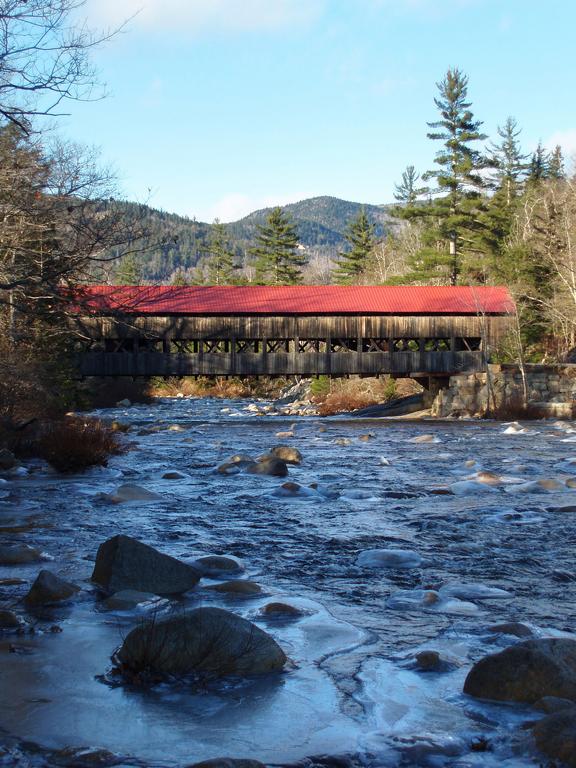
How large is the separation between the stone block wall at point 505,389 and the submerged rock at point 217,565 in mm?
18220

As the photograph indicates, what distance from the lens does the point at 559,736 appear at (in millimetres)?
2730

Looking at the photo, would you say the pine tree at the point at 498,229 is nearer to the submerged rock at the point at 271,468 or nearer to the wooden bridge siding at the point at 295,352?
the wooden bridge siding at the point at 295,352


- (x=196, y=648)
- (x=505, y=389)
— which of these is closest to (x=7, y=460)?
(x=196, y=648)

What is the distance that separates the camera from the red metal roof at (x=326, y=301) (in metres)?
23.8

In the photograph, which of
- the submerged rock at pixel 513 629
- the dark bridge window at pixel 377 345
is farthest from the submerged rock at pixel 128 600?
the dark bridge window at pixel 377 345

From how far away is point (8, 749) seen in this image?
273 cm

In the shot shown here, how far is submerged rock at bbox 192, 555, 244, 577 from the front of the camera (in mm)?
5363

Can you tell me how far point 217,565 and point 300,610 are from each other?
1.12m

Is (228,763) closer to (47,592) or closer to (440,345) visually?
(47,592)

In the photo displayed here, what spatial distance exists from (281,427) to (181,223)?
502 feet

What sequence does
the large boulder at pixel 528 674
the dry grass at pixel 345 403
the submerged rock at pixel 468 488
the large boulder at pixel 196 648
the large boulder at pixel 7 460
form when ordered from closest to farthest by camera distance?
the large boulder at pixel 528 674 → the large boulder at pixel 196 648 → the submerged rock at pixel 468 488 → the large boulder at pixel 7 460 → the dry grass at pixel 345 403

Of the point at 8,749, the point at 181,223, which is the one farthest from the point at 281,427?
the point at 181,223

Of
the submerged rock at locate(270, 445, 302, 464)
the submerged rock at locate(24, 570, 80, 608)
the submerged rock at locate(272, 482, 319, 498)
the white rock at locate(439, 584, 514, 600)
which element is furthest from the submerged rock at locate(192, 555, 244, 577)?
the submerged rock at locate(270, 445, 302, 464)

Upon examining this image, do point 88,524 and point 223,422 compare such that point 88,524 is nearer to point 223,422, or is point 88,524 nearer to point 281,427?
point 281,427
